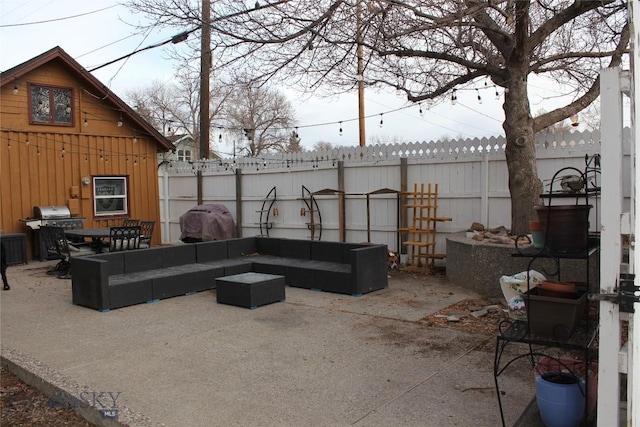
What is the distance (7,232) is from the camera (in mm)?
11445

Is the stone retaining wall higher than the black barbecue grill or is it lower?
lower

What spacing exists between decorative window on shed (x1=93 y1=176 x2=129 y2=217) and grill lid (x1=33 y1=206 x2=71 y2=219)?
3.20 ft

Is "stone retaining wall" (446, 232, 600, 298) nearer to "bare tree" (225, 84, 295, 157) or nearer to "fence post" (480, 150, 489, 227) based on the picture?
"fence post" (480, 150, 489, 227)

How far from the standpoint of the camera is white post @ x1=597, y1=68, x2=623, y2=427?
7.50 ft

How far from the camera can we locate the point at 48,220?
38.1ft

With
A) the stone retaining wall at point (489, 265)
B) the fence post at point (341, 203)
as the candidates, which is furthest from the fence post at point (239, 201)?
the stone retaining wall at point (489, 265)

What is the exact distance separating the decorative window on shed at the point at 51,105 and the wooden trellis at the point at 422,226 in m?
8.48

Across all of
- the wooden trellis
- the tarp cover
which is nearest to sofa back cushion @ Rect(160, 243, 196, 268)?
the tarp cover

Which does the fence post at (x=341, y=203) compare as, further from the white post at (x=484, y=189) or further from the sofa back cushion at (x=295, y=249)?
the white post at (x=484, y=189)

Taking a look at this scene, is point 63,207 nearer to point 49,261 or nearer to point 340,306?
point 49,261

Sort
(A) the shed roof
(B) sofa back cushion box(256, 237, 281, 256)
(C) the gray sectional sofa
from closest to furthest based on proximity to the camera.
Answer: (C) the gray sectional sofa, (B) sofa back cushion box(256, 237, 281, 256), (A) the shed roof

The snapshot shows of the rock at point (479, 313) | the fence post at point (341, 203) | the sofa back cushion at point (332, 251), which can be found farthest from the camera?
the fence post at point (341, 203)

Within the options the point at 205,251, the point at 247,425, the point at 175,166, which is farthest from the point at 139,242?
the point at 247,425

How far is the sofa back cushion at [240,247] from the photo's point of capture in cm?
906
